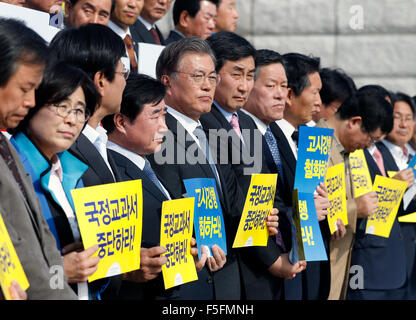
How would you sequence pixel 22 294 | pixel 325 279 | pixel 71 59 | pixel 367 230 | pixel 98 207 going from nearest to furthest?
pixel 22 294, pixel 98 207, pixel 71 59, pixel 325 279, pixel 367 230

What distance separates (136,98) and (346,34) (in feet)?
18.9

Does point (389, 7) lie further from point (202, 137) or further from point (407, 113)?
point (202, 137)

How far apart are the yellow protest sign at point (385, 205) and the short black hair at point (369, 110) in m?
0.34

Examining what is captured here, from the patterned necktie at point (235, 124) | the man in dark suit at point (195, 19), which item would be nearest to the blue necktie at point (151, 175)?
the patterned necktie at point (235, 124)

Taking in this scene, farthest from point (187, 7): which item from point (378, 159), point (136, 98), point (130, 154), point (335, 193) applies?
point (130, 154)

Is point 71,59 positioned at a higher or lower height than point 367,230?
higher

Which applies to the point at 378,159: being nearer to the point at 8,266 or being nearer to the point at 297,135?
the point at 297,135

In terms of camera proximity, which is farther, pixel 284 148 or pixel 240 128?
pixel 284 148

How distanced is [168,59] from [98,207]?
4.79 feet

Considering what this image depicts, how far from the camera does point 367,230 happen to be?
5.29 meters

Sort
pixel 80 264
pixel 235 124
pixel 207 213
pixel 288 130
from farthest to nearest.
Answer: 1. pixel 288 130
2. pixel 235 124
3. pixel 207 213
4. pixel 80 264

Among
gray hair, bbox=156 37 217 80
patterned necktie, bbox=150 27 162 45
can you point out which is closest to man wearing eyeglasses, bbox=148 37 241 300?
gray hair, bbox=156 37 217 80

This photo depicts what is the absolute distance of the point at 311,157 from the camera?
160 inches

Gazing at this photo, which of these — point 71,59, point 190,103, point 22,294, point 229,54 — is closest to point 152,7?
point 229,54
